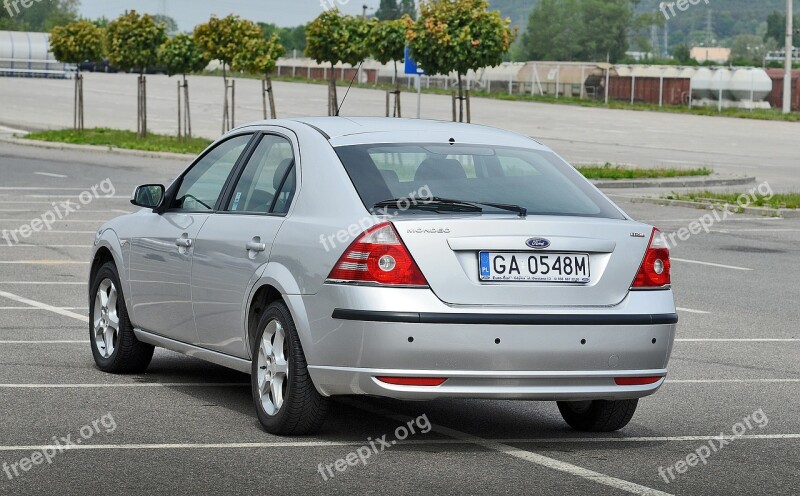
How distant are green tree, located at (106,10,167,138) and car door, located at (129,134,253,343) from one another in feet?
107

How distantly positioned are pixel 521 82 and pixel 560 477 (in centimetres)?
8048

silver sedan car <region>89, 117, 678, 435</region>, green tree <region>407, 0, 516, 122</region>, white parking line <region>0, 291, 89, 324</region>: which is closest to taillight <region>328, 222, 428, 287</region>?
silver sedan car <region>89, 117, 678, 435</region>

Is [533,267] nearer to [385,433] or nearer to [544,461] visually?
[544,461]

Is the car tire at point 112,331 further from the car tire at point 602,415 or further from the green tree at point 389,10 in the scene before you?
the green tree at point 389,10

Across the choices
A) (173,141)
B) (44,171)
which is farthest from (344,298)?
(173,141)

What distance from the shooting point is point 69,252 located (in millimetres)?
16453

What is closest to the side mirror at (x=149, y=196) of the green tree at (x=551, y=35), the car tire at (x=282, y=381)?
the car tire at (x=282, y=381)

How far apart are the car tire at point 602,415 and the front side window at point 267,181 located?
1809 mm

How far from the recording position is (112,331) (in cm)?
898

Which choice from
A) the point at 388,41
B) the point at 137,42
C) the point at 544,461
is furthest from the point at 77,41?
the point at 544,461

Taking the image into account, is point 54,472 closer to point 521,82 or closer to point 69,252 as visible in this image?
point 69,252

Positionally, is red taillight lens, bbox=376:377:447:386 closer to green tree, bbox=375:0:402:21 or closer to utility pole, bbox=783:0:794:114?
utility pole, bbox=783:0:794:114

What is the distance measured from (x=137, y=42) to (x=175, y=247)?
1330 inches

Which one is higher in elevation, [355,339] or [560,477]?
[355,339]
